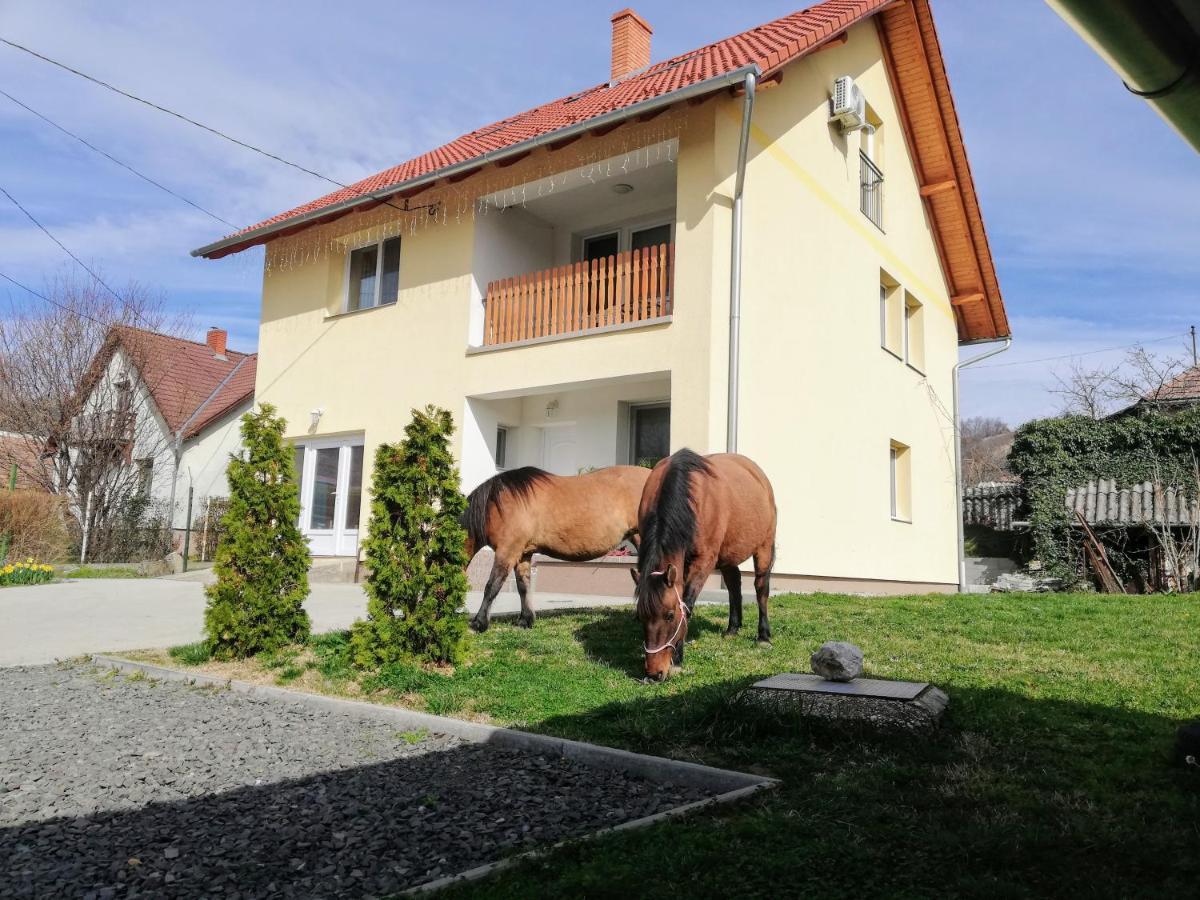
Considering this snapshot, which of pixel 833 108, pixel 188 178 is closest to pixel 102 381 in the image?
pixel 188 178

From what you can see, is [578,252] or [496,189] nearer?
[496,189]

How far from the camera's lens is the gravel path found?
10.0 feet

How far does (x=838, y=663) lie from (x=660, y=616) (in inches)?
45.7

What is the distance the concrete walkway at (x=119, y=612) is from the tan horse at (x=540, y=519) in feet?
4.64

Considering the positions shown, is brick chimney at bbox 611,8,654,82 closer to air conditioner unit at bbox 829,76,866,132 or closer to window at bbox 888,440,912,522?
air conditioner unit at bbox 829,76,866,132

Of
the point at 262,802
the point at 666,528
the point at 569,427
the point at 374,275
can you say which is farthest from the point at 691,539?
the point at 374,275

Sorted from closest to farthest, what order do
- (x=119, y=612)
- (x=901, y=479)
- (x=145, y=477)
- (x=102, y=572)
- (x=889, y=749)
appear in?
(x=889, y=749), (x=119, y=612), (x=102, y=572), (x=901, y=479), (x=145, y=477)

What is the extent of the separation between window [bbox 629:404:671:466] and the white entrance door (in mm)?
956

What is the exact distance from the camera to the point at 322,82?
10930 mm

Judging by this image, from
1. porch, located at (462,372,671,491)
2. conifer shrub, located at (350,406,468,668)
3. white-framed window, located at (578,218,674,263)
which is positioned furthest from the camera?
white-framed window, located at (578,218,674,263)

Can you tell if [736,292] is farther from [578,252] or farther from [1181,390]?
[1181,390]

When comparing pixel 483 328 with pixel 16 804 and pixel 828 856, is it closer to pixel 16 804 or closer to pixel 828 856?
pixel 16 804

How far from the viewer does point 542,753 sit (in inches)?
175

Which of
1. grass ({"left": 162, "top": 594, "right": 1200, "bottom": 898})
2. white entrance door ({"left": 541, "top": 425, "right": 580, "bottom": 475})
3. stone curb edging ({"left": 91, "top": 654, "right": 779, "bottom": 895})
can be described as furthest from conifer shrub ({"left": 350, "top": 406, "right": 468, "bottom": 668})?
white entrance door ({"left": 541, "top": 425, "right": 580, "bottom": 475})
